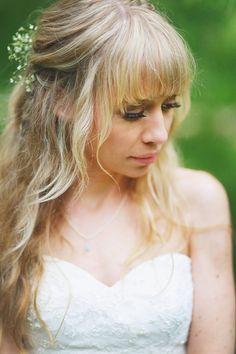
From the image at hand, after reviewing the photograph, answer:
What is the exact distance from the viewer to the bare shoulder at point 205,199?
300 centimetres

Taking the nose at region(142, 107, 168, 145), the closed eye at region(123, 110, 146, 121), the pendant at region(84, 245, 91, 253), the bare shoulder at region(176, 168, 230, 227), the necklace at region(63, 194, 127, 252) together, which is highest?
the closed eye at region(123, 110, 146, 121)

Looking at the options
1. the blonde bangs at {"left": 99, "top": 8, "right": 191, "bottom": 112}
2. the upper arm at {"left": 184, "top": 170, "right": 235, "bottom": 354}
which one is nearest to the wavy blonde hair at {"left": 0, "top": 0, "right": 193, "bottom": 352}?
the blonde bangs at {"left": 99, "top": 8, "right": 191, "bottom": 112}

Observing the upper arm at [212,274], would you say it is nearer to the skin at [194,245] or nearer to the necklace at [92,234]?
the skin at [194,245]

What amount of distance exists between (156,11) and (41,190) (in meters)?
0.77

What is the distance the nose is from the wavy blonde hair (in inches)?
3.0

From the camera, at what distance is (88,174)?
2.99 m

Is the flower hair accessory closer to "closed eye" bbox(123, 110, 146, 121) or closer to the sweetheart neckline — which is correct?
"closed eye" bbox(123, 110, 146, 121)

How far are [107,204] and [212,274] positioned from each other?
0.50 m

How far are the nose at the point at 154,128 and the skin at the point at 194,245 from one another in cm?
13

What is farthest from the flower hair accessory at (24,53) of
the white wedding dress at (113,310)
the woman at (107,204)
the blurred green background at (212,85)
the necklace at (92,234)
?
the white wedding dress at (113,310)

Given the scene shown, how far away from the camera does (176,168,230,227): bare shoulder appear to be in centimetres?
300

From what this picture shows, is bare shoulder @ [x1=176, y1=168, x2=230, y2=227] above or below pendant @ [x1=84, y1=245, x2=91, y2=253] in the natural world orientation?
above

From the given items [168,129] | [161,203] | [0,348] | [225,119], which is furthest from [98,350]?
[225,119]

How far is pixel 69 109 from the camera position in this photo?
278 centimetres
